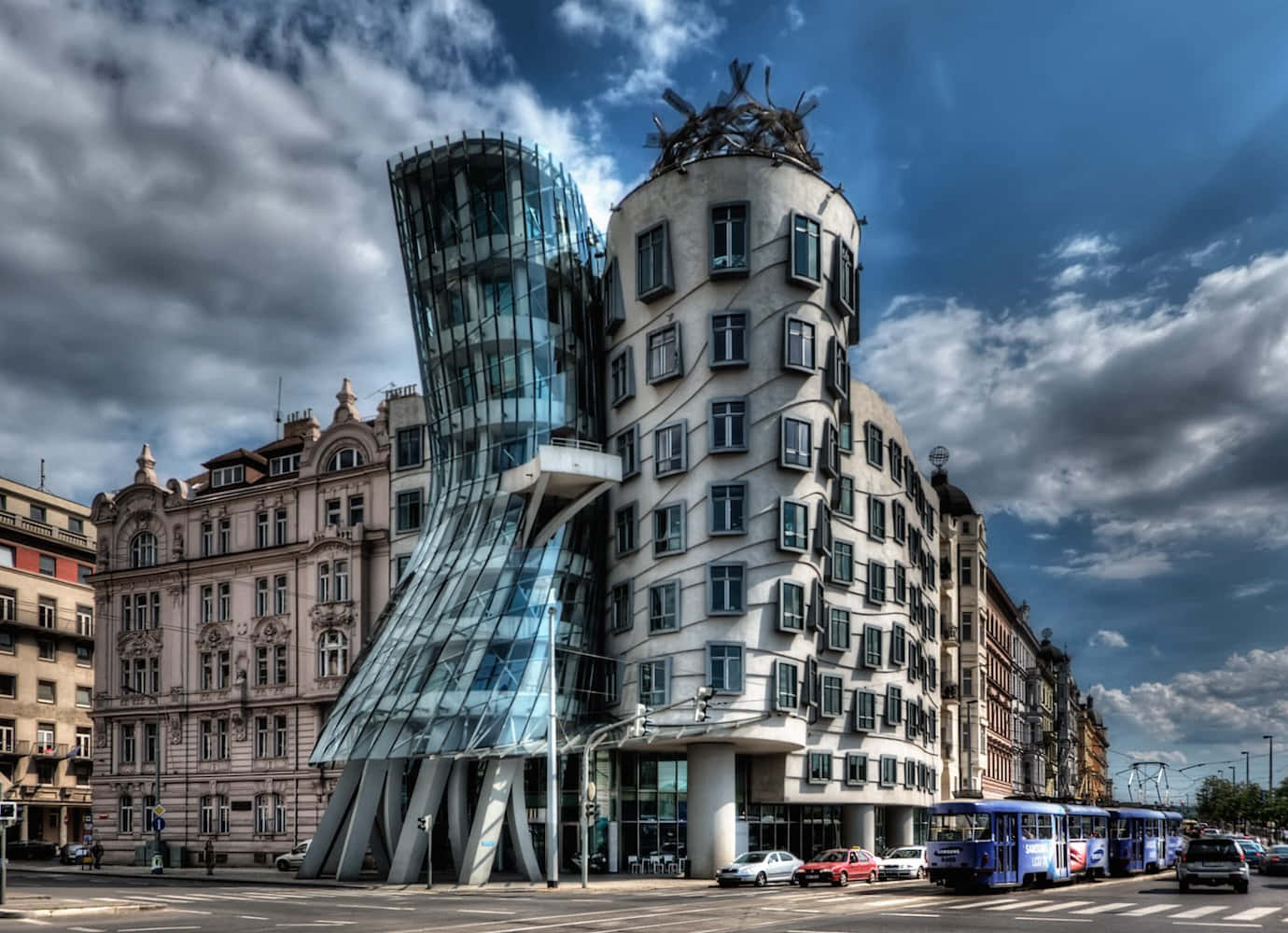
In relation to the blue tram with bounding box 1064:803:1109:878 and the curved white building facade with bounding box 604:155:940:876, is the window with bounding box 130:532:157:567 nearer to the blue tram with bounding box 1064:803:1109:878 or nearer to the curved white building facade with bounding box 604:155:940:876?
the curved white building facade with bounding box 604:155:940:876

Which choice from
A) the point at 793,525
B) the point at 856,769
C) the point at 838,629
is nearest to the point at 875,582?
the point at 838,629

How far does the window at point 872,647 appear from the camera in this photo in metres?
66.8

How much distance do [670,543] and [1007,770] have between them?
6625 centimetres

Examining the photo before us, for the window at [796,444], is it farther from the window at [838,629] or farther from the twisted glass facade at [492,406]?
the twisted glass facade at [492,406]

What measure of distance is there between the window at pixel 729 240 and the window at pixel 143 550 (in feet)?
140

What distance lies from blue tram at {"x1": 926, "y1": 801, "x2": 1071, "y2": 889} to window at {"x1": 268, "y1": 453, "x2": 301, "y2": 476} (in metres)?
47.2

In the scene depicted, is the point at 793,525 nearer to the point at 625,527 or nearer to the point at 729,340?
the point at 625,527

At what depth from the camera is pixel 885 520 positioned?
70938mm

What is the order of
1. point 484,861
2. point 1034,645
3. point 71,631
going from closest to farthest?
point 484,861 < point 71,631 < point 1034,645

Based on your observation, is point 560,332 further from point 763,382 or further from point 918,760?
point 918,760

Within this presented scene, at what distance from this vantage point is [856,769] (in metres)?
65.0

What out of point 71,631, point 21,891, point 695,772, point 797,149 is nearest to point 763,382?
point 797,149

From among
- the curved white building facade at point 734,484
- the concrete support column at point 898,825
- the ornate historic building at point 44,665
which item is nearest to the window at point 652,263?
the curved white building facade at point 734,484

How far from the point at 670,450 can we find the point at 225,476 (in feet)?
112
